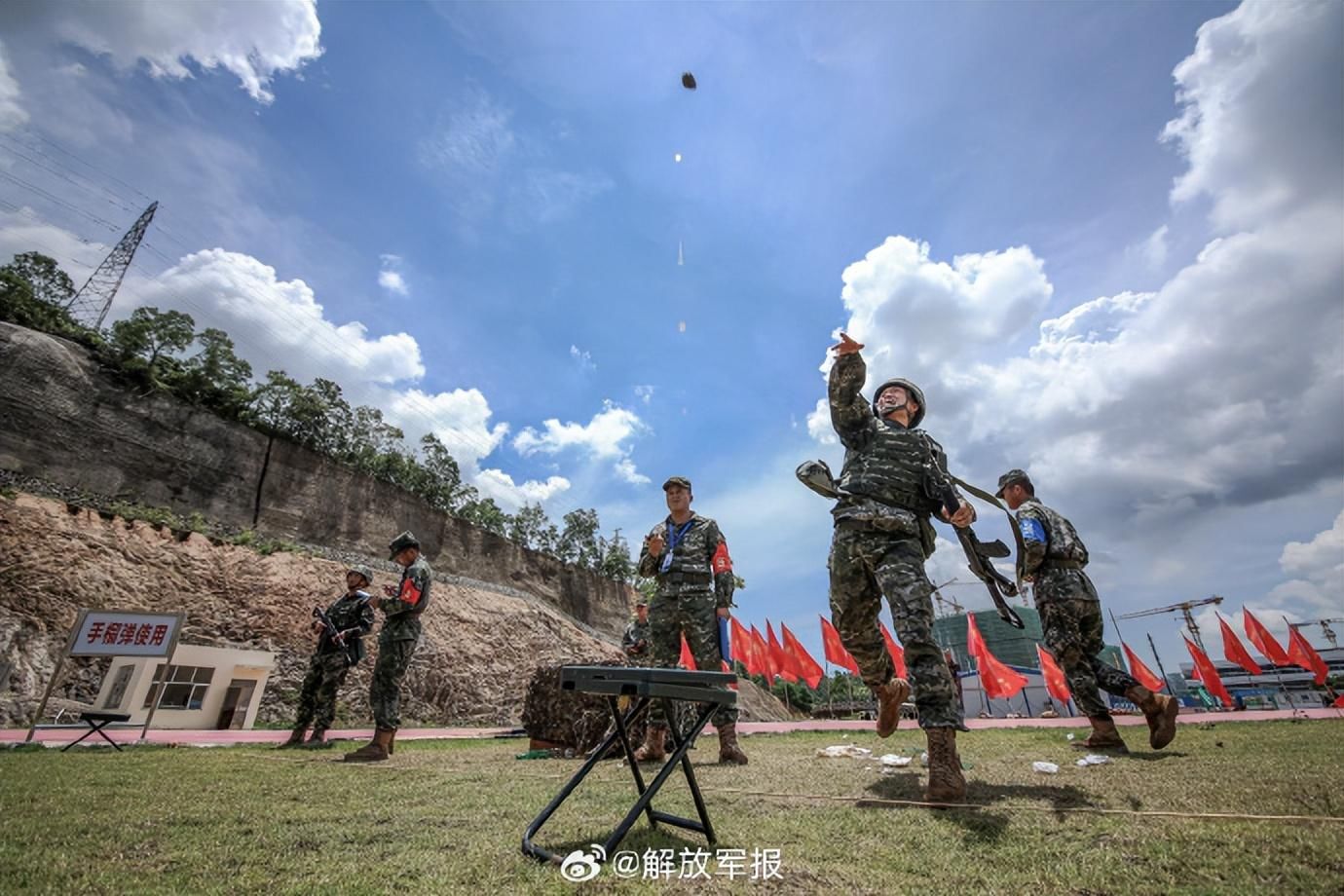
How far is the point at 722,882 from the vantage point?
1.73 metres

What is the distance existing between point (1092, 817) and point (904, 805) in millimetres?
788

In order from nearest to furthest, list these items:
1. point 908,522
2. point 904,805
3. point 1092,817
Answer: point 1092,817
point 904,805
point 908,522

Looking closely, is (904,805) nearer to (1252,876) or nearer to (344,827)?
(1252,876)

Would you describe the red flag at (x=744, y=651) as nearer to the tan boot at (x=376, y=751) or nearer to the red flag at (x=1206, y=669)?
the red flag at (x=1206, y=669)

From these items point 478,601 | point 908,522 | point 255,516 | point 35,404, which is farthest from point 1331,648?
point 35,404

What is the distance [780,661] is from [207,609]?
20501 mm

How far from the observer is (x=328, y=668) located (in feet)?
25.1

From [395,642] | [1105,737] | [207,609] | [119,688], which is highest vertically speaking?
[207,609]

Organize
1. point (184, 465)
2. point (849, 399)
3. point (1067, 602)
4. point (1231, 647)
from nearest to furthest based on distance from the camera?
point (849, 399)
point (1067, 602)
point (1231, 647)
point (184, 465)

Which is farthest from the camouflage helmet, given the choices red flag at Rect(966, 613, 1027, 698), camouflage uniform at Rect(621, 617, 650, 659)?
red flag at Rect(966, 613, 1027, 698)

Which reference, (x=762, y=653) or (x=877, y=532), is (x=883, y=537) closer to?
(x=877, y=532)

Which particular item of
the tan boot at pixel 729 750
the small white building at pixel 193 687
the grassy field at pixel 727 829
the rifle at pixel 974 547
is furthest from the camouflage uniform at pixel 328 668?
the rifle at pixel 974 547

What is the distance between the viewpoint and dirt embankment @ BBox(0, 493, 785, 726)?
40.6 feet

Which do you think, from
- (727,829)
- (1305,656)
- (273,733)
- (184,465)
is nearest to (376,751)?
(727,829)
